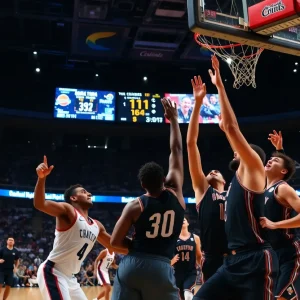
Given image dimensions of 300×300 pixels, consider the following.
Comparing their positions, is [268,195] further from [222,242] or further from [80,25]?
[80,25]

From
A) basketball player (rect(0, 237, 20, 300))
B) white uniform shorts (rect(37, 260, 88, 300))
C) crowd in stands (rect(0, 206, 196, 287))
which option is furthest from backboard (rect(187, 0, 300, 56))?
crowd in stands (rect(0, 206, 196, 287))

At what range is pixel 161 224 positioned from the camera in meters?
3.80

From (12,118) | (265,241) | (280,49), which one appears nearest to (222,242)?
(265,241)

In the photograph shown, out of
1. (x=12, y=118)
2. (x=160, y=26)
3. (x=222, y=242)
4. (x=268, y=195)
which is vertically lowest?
(x=222, y=242)

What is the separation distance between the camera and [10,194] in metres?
26.4

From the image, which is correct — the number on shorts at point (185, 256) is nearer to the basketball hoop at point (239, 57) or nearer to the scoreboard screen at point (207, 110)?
the basketball hoop at point (239, 57)

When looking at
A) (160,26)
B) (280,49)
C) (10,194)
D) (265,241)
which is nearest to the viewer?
(265,241)

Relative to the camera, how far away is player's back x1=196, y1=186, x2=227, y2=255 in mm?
4949

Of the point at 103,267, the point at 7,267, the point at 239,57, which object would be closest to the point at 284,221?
the point at 239,57

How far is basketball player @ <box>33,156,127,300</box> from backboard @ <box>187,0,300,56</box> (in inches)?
121

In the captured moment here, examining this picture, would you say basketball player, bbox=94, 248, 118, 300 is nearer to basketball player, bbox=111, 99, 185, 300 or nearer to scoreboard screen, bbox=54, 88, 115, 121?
basketball player, bbox=111, 99, 185, 300

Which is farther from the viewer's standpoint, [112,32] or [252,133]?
[252,133]

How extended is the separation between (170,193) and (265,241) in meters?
0.84

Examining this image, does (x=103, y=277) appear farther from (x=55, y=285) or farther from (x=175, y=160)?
(x=175, y=160)
